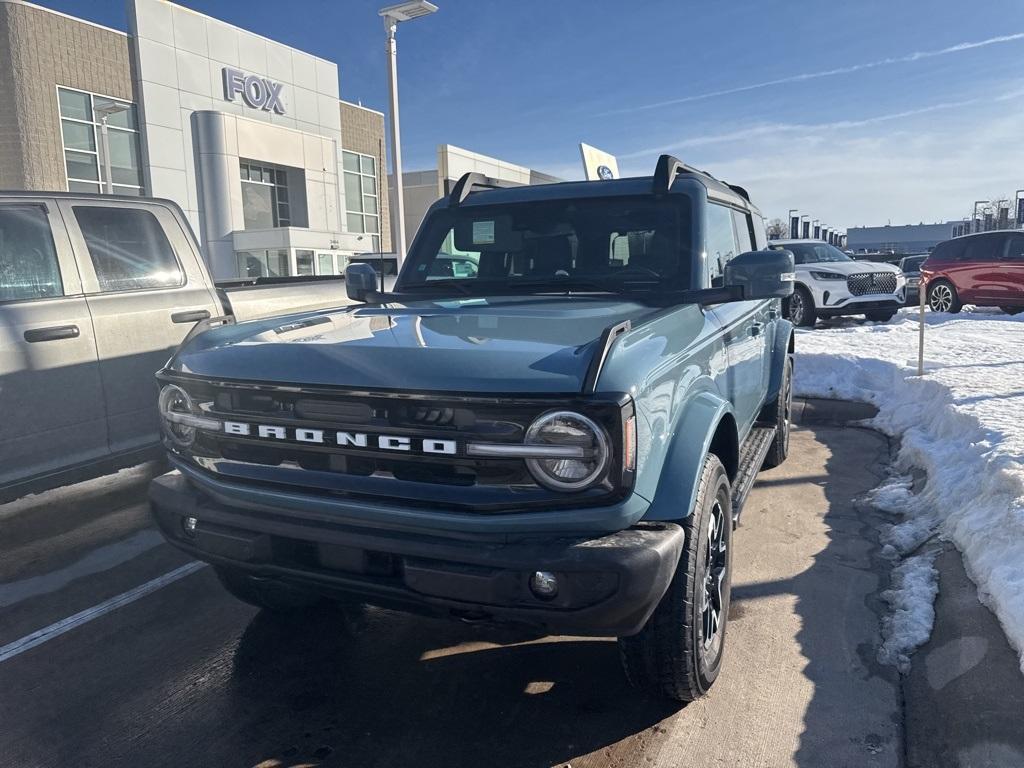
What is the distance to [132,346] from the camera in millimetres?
4840

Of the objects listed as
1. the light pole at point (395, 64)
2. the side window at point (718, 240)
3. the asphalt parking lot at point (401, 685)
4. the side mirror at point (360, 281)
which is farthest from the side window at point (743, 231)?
the light pole at point (395, 64)

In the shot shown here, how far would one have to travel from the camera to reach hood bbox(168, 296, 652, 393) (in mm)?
2271

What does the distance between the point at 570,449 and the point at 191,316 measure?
3897 mm

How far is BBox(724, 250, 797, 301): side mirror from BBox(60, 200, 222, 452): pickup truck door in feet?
11.8

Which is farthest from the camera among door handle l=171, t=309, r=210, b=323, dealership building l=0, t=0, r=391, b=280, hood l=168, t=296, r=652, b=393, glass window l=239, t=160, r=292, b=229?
glass window l=239, t=160, r=292, b=229

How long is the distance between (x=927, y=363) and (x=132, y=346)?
867 centimetres

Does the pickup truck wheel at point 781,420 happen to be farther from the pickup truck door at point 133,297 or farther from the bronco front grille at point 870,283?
the bronco front grille at point 870,283

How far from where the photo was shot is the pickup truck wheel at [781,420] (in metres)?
5.50

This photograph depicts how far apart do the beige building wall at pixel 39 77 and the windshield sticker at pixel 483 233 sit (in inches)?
856

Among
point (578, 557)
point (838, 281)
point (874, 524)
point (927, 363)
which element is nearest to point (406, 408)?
point (578, 557)

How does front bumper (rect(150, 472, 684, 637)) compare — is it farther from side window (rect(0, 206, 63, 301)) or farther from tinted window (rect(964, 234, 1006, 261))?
tinted window (rect(964, 234, 1006, 261))

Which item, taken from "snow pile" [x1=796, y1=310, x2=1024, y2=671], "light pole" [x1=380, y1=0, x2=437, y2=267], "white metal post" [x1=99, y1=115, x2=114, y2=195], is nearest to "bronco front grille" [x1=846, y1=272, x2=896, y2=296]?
"snow pile" [x1=796, y1=310, x2=1024, y2=671]

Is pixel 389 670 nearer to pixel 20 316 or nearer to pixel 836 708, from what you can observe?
pixel 836 708

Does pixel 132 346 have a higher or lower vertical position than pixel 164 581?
higher
